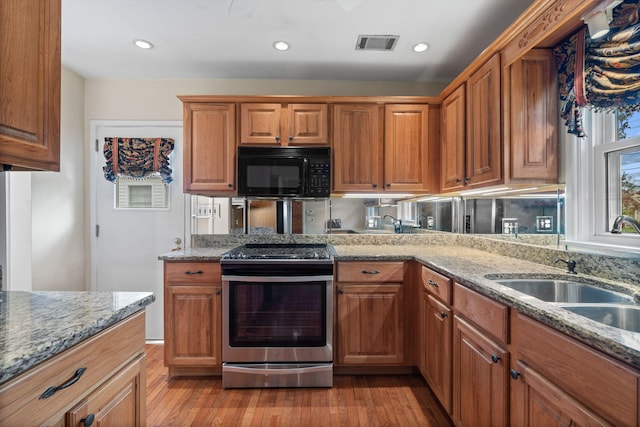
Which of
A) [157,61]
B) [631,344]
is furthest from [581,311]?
[157,61]

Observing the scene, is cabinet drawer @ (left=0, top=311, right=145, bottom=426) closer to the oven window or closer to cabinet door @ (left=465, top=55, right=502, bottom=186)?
the oven window

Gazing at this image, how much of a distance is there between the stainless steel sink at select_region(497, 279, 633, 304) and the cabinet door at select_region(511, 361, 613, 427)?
1.82ft

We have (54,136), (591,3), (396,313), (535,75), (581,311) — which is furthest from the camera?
(396,313)

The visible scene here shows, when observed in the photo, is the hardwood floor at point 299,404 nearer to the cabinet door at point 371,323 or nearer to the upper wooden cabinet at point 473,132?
the cabinet door at point 371,323

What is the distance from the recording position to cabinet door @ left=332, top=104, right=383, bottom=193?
8.74ft

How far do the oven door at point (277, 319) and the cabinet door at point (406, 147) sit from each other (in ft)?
3.50

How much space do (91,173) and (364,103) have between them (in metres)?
2.65

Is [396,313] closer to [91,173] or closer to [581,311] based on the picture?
[581,311]

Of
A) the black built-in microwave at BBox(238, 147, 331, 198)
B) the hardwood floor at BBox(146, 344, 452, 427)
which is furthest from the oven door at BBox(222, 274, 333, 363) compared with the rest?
the black built-in microwave at BBox(238, 147, 331, 198)

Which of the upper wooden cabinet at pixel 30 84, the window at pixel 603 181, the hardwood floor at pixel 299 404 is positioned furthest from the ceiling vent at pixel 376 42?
the hardwood floor at pixel 299 404

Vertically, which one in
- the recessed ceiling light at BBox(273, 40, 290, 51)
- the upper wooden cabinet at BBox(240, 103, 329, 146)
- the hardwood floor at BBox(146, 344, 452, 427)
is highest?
the recessed ceiling light at BBox(273, 40, 290, 51)

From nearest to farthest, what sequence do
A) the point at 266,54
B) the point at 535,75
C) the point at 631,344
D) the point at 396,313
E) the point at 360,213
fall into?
the point at 631,344
the point at 535,75
the point at 396,313
the point at 266,54
the point at 360,213

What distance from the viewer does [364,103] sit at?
8.76 feet

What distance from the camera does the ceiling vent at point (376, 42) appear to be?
7.77ft
